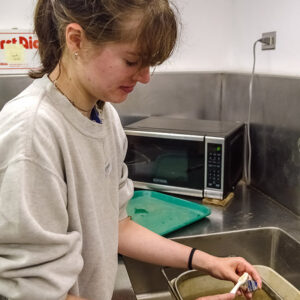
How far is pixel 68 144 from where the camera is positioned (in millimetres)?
585

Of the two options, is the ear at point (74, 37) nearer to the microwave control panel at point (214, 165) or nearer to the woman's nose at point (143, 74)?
the woman's nose at point (143, 74)

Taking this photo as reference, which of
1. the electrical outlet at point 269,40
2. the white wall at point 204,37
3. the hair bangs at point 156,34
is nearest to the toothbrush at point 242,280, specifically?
the hair bangs at point 156,34

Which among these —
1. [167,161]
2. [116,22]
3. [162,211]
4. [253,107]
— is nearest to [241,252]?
[162,211]

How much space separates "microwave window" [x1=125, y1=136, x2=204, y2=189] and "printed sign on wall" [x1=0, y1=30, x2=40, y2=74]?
1.62 ft

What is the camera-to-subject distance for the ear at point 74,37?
0.56 meters

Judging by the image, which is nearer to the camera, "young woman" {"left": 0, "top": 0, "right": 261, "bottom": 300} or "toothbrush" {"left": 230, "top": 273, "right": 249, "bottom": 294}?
"young woman" {"left": 0, "top": 0, "right": 261, "bottom": 300}

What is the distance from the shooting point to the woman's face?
57 cm

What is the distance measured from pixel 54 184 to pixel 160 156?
2.71 ft

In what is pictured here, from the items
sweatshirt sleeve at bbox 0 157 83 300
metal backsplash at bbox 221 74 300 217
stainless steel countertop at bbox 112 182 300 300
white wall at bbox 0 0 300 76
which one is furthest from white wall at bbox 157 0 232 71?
sweatshirt sleeve at bbox 0 157 83 300

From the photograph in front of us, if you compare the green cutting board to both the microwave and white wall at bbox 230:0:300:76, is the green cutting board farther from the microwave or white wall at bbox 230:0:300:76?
white wall at bbox 230:0:300:76

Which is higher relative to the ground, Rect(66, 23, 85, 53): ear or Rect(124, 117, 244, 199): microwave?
Rect(66, 23, 85, 53): ear

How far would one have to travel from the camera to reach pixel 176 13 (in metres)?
0.64

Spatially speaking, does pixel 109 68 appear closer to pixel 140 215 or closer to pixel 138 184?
pixel 140 215

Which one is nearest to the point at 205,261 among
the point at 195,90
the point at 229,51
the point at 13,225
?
the point at 13,225
